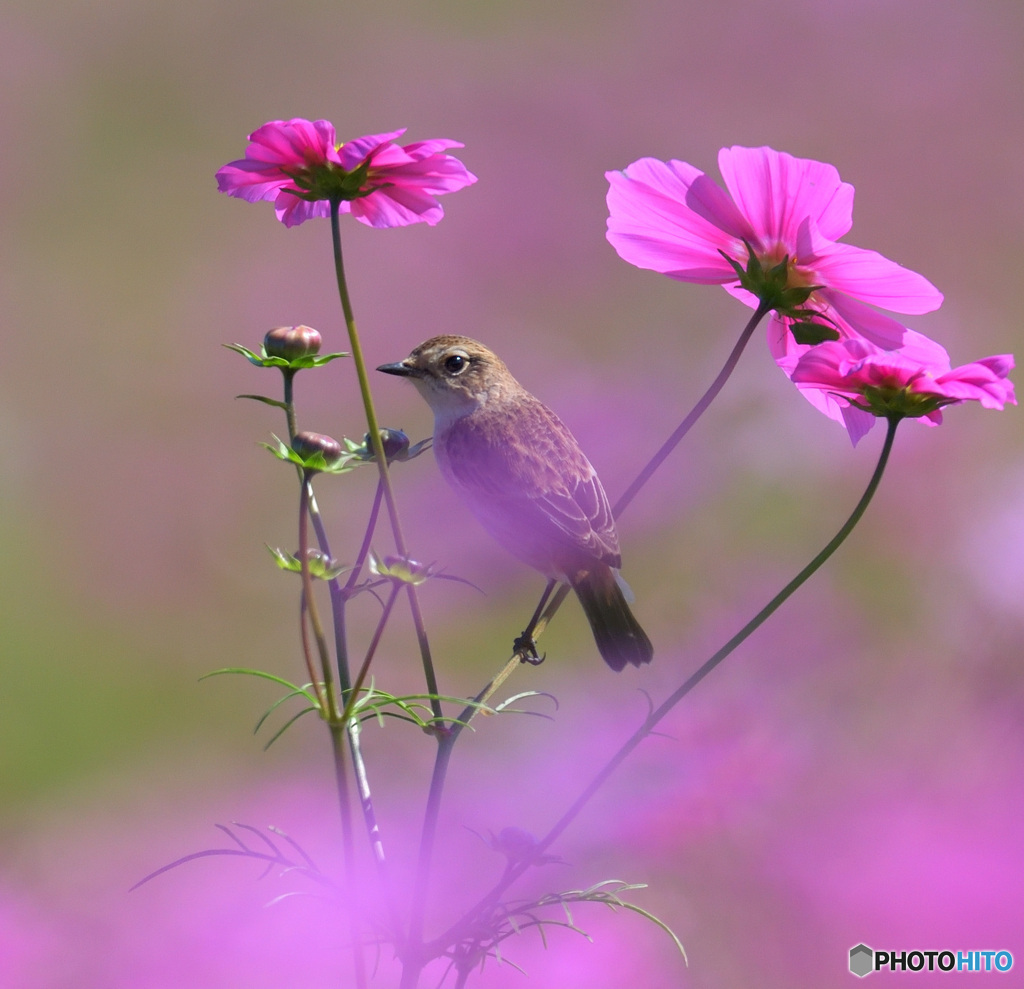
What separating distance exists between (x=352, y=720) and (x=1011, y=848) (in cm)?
80

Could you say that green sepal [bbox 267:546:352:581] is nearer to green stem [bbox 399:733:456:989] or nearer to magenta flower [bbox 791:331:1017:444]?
green stem [bbox 399:733:456:989]

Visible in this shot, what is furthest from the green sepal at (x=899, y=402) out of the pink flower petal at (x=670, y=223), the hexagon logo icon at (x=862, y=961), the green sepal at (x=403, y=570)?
the hexagon logo icon at (x=862, y=961)

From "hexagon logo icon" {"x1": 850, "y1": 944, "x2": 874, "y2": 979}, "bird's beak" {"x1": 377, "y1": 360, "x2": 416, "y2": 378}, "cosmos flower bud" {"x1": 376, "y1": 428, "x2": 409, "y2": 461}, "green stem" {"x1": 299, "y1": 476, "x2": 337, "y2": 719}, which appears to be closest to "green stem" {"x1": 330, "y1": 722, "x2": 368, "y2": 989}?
"green stem" {"x1": 299, "y1": 476, "x2": 337, "y2": 719}

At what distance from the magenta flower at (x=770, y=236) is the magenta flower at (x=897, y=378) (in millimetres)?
37

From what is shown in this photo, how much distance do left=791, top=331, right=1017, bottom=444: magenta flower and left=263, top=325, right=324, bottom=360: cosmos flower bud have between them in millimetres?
216

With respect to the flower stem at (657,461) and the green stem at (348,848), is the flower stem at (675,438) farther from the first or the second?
the green stem at (348,848)

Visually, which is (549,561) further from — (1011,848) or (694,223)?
(1011,848)

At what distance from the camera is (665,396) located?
6.79 ft

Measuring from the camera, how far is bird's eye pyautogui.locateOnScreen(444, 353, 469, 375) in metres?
0.80

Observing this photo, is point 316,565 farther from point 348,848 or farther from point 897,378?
point 897,378

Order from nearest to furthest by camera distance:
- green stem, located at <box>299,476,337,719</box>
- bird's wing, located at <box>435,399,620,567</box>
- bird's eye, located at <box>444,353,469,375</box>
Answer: green stem, located at <box>299,476,337,719</box> < bird's wing, located at <box>435,399,620,567</box> < bird's eye, located at <box>444,353,469,375</box>

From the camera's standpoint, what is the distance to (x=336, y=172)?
20.8 inches

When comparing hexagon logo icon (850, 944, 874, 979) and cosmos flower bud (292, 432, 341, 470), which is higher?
cosmos flower bud (292, 432, 341, 470)

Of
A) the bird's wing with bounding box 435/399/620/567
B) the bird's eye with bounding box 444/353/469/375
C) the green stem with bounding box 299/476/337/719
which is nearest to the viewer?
the green stem with bounding box 299/476/337/719
